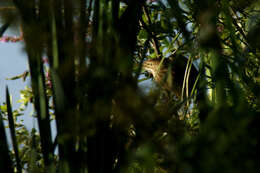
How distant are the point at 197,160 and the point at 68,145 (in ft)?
0.65

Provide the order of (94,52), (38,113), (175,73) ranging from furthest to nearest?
1. (175,73)
2. (38,113)
3. (94,52)

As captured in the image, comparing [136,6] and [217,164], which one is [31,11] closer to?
[136,6]

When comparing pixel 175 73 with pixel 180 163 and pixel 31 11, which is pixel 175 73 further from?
pixel 180 163

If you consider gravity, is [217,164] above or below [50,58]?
below

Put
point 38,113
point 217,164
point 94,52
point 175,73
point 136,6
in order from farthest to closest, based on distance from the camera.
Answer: point 175,73 → point 136,6 → point 38,113 → point 94,52 → point 217,164

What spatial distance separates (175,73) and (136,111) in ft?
3.21

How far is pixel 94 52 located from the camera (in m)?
0.38

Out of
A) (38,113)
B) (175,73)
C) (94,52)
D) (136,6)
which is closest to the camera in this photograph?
(94,52)

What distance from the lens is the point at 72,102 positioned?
445 millimetres

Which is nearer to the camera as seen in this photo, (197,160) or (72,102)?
(197,160)

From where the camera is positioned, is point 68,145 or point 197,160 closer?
point 197,160

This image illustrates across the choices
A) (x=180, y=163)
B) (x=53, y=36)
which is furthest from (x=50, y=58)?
(x=180, y=163)

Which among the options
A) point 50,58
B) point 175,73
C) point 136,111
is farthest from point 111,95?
point 175,73

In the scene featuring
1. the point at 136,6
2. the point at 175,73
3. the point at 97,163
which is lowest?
the point at 97,163
